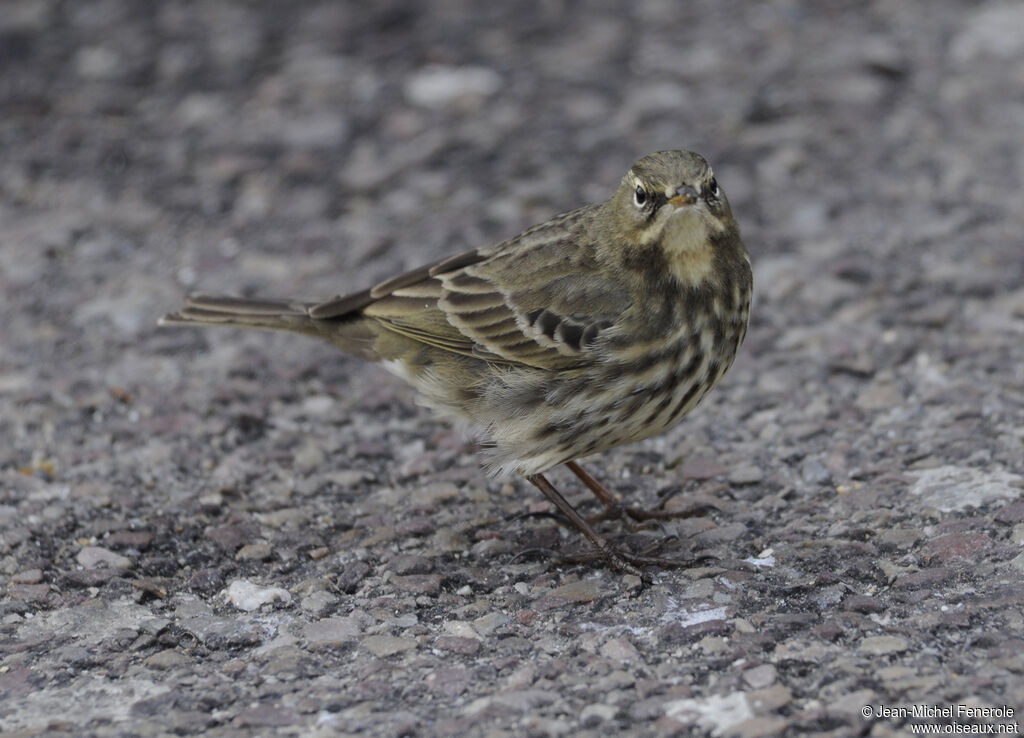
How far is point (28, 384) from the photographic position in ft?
Answer: 20.4

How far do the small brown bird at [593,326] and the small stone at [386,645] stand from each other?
0.90 meters

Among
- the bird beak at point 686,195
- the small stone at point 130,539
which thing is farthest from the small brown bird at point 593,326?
the small stone at point 130,539

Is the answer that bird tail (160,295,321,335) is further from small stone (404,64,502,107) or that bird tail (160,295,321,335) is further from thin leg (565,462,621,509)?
small stone (404,64,502,107)

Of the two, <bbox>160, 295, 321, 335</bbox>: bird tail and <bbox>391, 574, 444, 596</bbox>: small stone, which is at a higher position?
<bbox>160, 295, 321, 335</bbox>: bird tail

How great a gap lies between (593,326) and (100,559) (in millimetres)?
2044

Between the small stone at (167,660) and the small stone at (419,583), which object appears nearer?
the small stone at (167,660)

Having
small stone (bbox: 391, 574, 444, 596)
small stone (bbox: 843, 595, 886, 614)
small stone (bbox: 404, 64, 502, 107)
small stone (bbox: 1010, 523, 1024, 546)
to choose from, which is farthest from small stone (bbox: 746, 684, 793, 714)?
small stone (bbox: 404, 64, 502, 107)

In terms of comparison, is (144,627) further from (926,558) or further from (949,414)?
A: (949,414)

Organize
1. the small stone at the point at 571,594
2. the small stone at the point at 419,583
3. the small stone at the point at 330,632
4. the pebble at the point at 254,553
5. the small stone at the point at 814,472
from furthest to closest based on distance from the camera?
the small stone at the point at 814,472 → the pebble at the point at 254,553 → the small stone at the point at 419,583 → the small stone at the point at 571,594 → the small stone at the point at 330,632

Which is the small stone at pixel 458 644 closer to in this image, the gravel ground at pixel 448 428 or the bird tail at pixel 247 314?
the gravel ground at pixel 448 428

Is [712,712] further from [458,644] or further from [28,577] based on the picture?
[28,577]

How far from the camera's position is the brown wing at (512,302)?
494 cm

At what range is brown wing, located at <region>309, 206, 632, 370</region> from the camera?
4938 mm

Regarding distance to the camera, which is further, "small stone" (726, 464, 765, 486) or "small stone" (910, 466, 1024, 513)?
"small stone" (726, 464, 765, 486)
